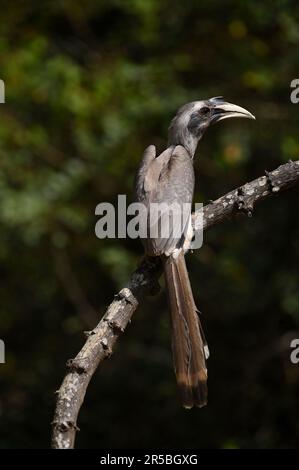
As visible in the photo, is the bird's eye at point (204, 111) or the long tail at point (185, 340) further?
the bird's eye at point (204, 111)

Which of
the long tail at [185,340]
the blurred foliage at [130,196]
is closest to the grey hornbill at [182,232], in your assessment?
the long tail at [185,340]

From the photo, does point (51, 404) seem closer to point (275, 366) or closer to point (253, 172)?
point (275, 366)

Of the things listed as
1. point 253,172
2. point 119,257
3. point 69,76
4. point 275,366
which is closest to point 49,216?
point 119,257

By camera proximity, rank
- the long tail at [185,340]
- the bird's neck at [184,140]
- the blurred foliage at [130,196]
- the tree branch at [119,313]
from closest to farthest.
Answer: the tree branch at [119,313] → the long tail at [185,340] → the bird's neck at [184,140] → the blurred foliage at [130,196]

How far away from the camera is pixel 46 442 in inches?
256

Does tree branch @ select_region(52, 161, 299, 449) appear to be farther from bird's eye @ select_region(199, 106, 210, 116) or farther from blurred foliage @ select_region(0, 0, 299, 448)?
blurred foliage @ select_region(0, 0, 299, 448)

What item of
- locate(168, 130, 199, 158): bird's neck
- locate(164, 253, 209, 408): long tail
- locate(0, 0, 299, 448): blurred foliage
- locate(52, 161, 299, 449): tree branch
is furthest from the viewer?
locate(0, 0, 299, 448): blurred foliage

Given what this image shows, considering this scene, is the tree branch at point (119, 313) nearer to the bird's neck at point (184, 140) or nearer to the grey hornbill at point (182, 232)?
the grey hornbill at point (182, 232)

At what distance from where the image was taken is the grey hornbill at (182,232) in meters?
3.79

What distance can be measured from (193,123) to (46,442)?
9.38 ft

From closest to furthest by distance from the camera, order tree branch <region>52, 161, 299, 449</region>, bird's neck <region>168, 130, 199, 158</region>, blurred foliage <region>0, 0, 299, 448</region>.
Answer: tree branch <region>52, 161, 299, 449</region>
bird's neck <region>168, 130, 199, 158</region>
blurred foliage <region>0, 0, 299, 448</region>

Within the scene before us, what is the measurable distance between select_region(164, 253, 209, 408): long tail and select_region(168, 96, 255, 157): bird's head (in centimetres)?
99

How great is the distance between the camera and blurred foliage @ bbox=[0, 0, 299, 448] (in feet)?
20.8

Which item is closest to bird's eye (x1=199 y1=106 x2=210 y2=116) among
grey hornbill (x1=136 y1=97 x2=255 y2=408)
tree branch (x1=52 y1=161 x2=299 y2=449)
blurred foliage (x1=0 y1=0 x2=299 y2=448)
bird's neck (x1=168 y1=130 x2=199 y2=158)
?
grey hornbill (x1=136 y1=97 x2=255 y2=408)
